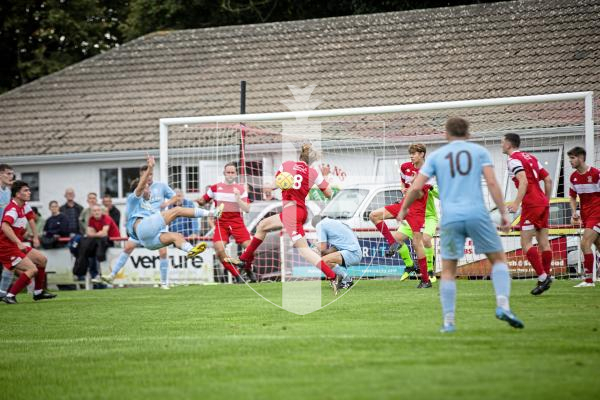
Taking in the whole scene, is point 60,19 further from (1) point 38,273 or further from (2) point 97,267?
(1) point 38,273

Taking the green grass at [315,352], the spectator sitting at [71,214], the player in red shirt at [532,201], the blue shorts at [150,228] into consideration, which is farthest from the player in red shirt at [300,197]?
the spectator sitting at [71,214]

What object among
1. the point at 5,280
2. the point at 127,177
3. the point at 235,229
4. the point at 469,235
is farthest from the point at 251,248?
the point at 127,177

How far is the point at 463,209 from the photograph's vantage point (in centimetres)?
965

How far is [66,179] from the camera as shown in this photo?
96.6 feet

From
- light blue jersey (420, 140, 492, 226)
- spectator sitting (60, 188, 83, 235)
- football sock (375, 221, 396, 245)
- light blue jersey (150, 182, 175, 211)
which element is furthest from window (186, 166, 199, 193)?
light blue jersey (420, 140, 492, 226)

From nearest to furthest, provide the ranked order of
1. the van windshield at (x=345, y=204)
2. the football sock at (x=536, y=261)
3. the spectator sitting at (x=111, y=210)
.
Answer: the football sock at (x=536, y=261) → the van windshield at (x=345, y=204) → the spectator sitting at (x=111, y=210)

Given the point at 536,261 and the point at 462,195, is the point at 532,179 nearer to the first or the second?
the point at 536,261

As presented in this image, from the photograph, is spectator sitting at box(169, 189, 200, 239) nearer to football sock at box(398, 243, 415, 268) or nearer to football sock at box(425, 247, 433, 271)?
football sock at box(398, 243, 415, 268)

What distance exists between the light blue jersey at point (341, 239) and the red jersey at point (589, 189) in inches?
148

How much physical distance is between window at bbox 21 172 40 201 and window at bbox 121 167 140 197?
2.85 metres

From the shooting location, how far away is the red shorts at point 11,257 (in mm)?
17375

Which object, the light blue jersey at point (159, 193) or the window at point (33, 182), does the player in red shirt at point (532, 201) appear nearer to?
the light blue jersey at point (159, 193)

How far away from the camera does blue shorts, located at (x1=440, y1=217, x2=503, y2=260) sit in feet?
31.7

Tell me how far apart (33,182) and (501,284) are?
2269 cm
